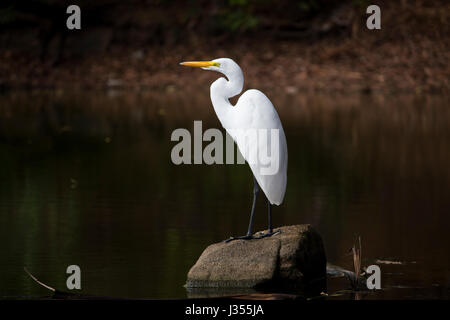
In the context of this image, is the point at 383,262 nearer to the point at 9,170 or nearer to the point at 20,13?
the point at 9,170

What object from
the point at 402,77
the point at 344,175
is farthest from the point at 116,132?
the point at 402,77

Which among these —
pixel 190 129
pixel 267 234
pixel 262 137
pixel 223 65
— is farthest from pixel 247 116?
pixel 190 129

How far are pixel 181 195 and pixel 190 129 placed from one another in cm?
502

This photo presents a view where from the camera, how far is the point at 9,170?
42.5ft

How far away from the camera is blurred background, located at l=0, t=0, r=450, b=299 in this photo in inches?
328

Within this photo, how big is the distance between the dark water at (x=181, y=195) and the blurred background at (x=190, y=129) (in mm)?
32

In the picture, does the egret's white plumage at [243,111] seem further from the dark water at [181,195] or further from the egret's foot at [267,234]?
the dark water at [181,195]

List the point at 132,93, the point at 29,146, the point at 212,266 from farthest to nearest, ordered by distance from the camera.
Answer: the point at 132,93
the point at 29,146
the point at 212,266

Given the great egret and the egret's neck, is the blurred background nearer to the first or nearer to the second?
the great egret

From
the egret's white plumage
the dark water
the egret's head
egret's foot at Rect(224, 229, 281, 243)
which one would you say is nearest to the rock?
egret's foot at Rect(224, 229, 281, 243)

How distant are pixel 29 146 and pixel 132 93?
7507 millimetres

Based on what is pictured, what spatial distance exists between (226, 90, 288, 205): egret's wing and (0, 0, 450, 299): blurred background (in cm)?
88

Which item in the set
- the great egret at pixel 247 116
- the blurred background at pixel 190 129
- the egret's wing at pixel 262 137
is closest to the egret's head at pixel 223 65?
the great egret at pixel 247 116

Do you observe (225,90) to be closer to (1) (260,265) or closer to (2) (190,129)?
(1) (260,265)
